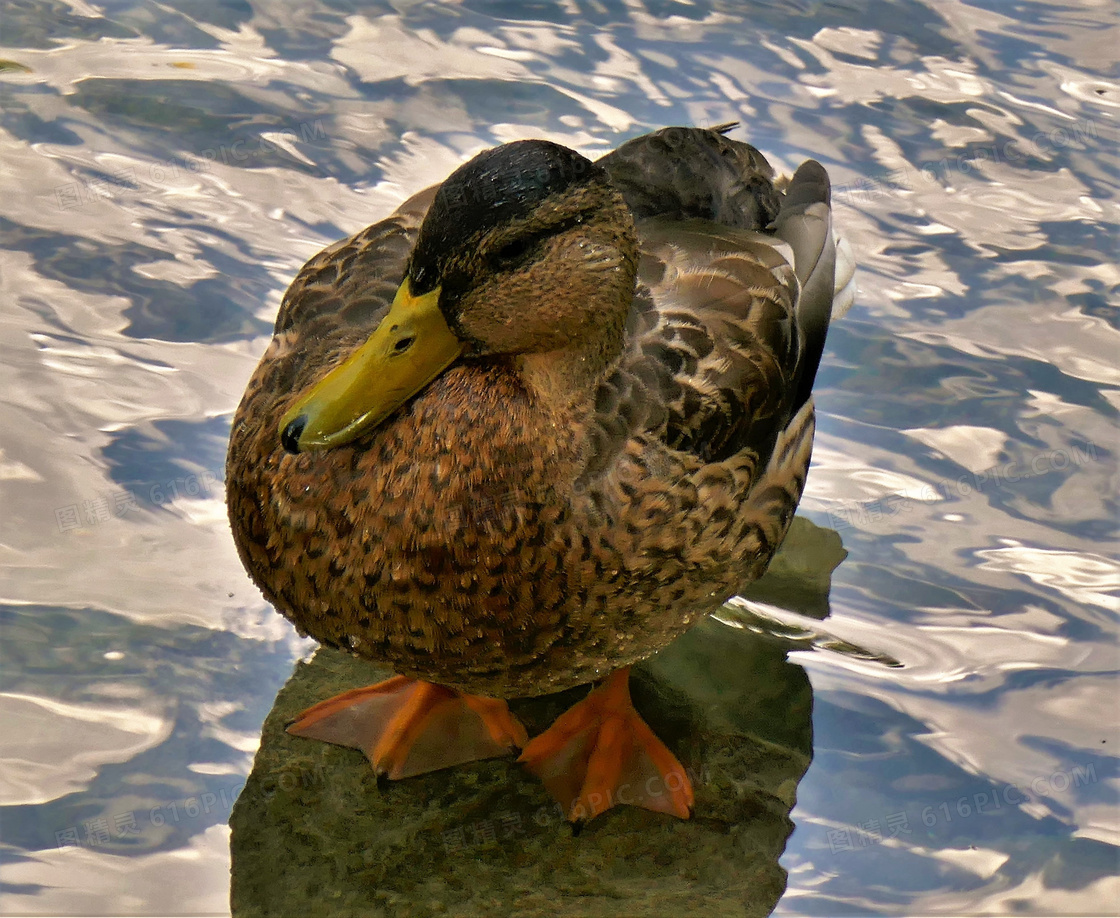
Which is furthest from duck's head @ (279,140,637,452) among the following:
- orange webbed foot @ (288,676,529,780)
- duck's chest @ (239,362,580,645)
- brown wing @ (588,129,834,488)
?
orange webbed foot @ (288,676,529,780)

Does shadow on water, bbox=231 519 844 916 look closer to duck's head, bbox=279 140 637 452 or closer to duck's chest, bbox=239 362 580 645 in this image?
duck's chest, bbox=239 362 580 645

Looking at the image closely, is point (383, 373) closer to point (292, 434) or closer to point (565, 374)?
point (292, 434)

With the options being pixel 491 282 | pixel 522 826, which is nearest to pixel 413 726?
pixel 522 826

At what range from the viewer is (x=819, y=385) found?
4.43 metres

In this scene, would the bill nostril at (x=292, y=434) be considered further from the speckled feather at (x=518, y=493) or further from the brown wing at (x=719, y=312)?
the brown wing at (x=719, y=312)

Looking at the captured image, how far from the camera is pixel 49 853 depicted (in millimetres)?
2812

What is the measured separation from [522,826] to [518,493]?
0.83 meters

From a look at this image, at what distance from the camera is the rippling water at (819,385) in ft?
10.0

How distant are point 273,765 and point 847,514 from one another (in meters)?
1.84

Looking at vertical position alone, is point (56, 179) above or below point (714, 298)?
below

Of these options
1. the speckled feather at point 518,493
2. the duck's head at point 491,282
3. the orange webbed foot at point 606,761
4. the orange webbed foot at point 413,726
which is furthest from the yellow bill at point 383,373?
the orange webbed foot at point 606,761

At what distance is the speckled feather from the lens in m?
2.70

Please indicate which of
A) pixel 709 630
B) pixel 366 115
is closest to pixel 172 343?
pixel 366 115

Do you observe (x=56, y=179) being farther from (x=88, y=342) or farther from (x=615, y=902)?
(x=615, y=902)
